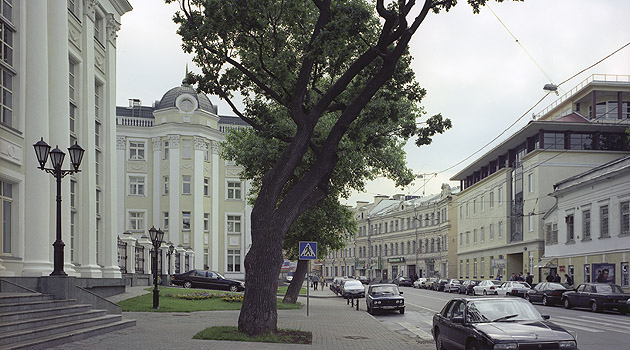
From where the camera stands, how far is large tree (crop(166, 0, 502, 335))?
15398 mm

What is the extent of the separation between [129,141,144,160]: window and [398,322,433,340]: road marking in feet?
124

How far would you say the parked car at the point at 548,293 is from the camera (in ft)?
115

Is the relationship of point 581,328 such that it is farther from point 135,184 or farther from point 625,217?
point 135,184

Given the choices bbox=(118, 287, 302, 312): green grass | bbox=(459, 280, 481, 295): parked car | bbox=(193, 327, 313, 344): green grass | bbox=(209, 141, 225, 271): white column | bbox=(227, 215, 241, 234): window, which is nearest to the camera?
bbox=(193, 327, 313, 344): green grass

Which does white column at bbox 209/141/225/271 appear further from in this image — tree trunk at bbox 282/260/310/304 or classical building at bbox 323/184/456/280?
classical building at bbox 323/184/456/280

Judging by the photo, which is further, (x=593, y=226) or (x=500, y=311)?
(x=593, y=226)

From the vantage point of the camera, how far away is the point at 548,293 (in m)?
35.5

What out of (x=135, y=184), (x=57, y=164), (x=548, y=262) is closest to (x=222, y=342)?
(x=57, y=164)

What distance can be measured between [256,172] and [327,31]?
16209 mm

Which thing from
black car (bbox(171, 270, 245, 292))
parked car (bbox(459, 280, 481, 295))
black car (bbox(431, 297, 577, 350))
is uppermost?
black car (bbox(431, 297, 577, 350))

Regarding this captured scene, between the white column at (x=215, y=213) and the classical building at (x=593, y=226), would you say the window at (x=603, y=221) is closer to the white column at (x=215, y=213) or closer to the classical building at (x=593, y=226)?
the classical building at (x=593, y=226)

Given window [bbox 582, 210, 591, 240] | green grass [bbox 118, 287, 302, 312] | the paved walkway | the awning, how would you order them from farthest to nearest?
the awning
window [bbox 582, 210, 591, 240]
green grass [bbox 118, 287, 302, 312]
the paved walkway

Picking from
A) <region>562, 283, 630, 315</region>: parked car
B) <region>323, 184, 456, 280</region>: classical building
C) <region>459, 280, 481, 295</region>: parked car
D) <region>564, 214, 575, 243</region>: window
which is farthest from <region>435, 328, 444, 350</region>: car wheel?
<region>323, 184, 456, 280</region>: classical building

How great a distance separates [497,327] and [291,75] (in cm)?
919
